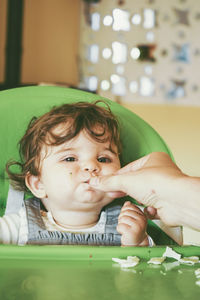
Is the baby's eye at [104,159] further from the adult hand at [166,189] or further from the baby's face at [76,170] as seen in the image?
the adult hand at [166,189]

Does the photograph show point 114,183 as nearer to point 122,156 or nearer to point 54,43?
point 122,156

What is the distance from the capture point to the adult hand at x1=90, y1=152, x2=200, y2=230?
2.04ft

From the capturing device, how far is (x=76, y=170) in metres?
0.87

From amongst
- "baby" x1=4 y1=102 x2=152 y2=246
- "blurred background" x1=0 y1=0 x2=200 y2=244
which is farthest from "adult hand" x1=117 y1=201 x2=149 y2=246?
"blurred background" x1=0 y1=0 x2=200 y2=244

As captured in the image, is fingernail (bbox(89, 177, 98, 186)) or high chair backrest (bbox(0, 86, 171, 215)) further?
high chair backrest (bbox(0, 86, 171, 215))

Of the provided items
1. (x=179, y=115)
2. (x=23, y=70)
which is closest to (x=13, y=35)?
(x=23, y=70)

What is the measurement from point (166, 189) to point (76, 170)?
26 centimetres

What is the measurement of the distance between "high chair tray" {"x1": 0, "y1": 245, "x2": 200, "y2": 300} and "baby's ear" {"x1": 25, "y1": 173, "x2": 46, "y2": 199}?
27 cm

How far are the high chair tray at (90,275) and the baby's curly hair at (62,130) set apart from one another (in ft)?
0.93

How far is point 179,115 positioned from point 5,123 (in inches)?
146

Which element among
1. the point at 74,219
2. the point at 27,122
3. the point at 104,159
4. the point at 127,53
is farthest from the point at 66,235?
the point at 127,53

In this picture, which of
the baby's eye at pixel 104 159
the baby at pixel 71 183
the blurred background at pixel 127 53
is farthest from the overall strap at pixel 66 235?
the blurred background at pixel 127 53

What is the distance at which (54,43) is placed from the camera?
165 inches

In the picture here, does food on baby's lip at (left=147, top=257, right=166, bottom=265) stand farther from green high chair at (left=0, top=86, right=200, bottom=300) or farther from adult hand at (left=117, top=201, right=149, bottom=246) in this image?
adult hand at (left=117, top=201, right=149, bottom=246)
